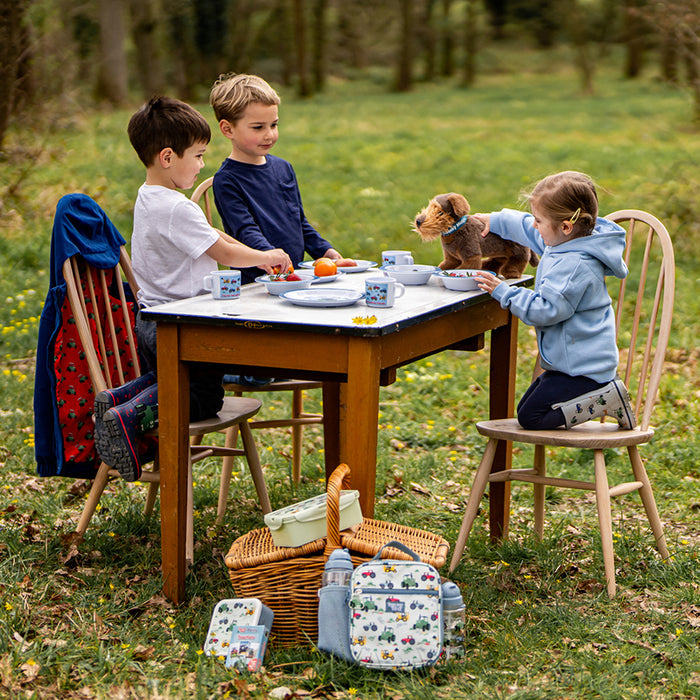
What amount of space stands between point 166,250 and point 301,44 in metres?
20.1

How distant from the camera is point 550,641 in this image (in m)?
3.10

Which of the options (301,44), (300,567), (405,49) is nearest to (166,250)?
→ (300,567)

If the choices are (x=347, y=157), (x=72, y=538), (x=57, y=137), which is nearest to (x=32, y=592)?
(x=72, y=538)

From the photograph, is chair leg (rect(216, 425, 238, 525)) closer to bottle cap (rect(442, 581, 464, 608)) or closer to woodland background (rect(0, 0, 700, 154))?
bottle cap (rect(442, 581, 464, 608))

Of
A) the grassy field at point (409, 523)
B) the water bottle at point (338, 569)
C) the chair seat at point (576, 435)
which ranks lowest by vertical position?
the grassy field at point (409, 523)

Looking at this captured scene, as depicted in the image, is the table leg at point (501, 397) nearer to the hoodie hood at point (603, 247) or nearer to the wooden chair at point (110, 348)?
the hoodie hood at point (603, 247)

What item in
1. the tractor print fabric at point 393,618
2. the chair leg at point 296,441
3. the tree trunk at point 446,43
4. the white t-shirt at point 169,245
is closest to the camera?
the tractor print fabric at point 393,618

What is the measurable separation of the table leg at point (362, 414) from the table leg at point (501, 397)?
1063 millimetres

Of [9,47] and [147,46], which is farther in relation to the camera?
[147,46]

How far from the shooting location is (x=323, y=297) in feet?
10.6

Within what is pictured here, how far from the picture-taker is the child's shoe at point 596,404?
136 inches

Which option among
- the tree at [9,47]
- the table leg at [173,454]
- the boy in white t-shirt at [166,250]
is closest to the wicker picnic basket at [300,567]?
the table leg at [173,454]

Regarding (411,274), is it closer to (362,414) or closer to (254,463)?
(362,414)

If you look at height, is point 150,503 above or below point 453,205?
below
